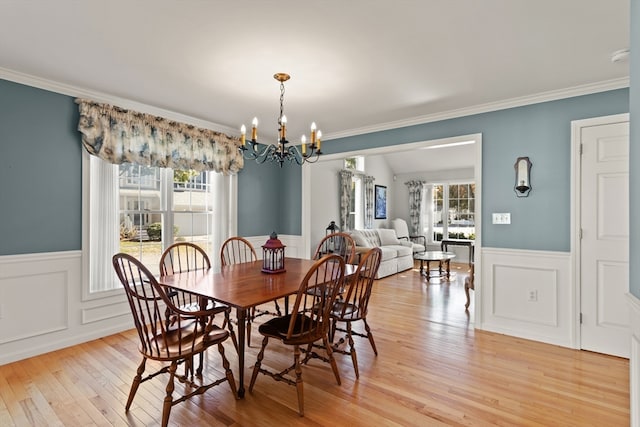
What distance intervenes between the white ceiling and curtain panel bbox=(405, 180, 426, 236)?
5404 millimetres

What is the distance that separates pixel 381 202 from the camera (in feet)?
28.5

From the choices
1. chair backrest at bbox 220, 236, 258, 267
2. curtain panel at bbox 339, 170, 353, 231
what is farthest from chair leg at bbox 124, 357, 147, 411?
curtain panel at bbox 339, 170, 353, 231

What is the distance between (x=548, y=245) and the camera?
3250mm

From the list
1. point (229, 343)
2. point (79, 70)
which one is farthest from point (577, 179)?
point (79, 70)

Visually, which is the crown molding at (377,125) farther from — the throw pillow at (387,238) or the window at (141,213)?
the throw pillow at (387,238)

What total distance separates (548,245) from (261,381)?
119 inches

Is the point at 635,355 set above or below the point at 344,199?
below

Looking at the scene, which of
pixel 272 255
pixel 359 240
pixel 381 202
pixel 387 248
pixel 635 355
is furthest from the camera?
pixel 381 202

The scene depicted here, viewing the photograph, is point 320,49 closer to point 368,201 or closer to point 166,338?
point 166,338

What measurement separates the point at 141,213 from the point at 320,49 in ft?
9.12

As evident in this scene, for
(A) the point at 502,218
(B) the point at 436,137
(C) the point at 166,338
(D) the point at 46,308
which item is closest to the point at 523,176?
(A) the point at 502,218

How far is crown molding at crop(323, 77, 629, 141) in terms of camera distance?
2965mm

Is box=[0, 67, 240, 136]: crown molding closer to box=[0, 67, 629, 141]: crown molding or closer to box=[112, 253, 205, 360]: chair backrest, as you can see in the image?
box=[0, 67, 629, 141]: crown molding

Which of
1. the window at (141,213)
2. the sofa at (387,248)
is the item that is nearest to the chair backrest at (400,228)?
the sofa at (387,248)
